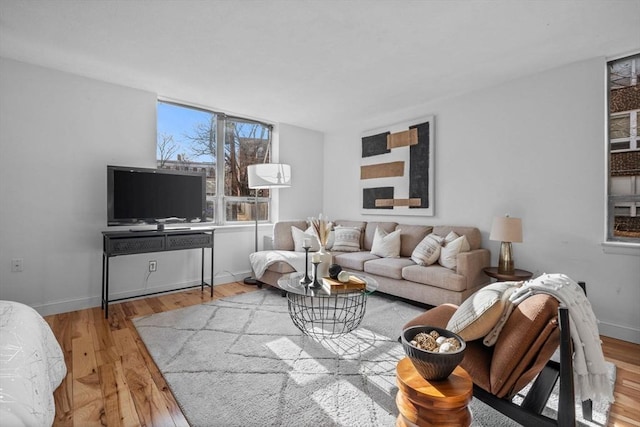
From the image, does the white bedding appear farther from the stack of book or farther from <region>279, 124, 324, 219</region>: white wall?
<region>279, 124, 324, 219</region>: white wall

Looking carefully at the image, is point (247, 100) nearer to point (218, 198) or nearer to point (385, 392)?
point (218, 198)

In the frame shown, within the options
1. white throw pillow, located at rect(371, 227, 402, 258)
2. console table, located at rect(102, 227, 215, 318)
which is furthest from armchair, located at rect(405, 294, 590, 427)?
console table, located at rect(102, 227, 215, 318)

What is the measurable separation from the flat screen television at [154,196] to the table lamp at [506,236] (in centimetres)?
333

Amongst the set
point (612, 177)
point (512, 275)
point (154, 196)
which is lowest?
point (512, 275)

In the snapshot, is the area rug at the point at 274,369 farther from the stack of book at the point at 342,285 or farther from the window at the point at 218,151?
the window at the point at 218,151

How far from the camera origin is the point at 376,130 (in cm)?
464

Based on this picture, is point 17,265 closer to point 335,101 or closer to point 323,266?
point 323,266

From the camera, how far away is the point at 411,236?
3.93m

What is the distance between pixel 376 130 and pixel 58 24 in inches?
145

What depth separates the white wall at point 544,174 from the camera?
2.72 metres

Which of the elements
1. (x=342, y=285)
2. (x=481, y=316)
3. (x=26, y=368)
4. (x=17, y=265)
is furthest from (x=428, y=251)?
(x=17, y=265)

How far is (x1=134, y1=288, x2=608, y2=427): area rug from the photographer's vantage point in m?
1.62

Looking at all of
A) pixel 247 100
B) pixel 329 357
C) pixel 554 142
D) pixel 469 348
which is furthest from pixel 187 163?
pixel 554 142

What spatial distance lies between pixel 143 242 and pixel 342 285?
2182mm
